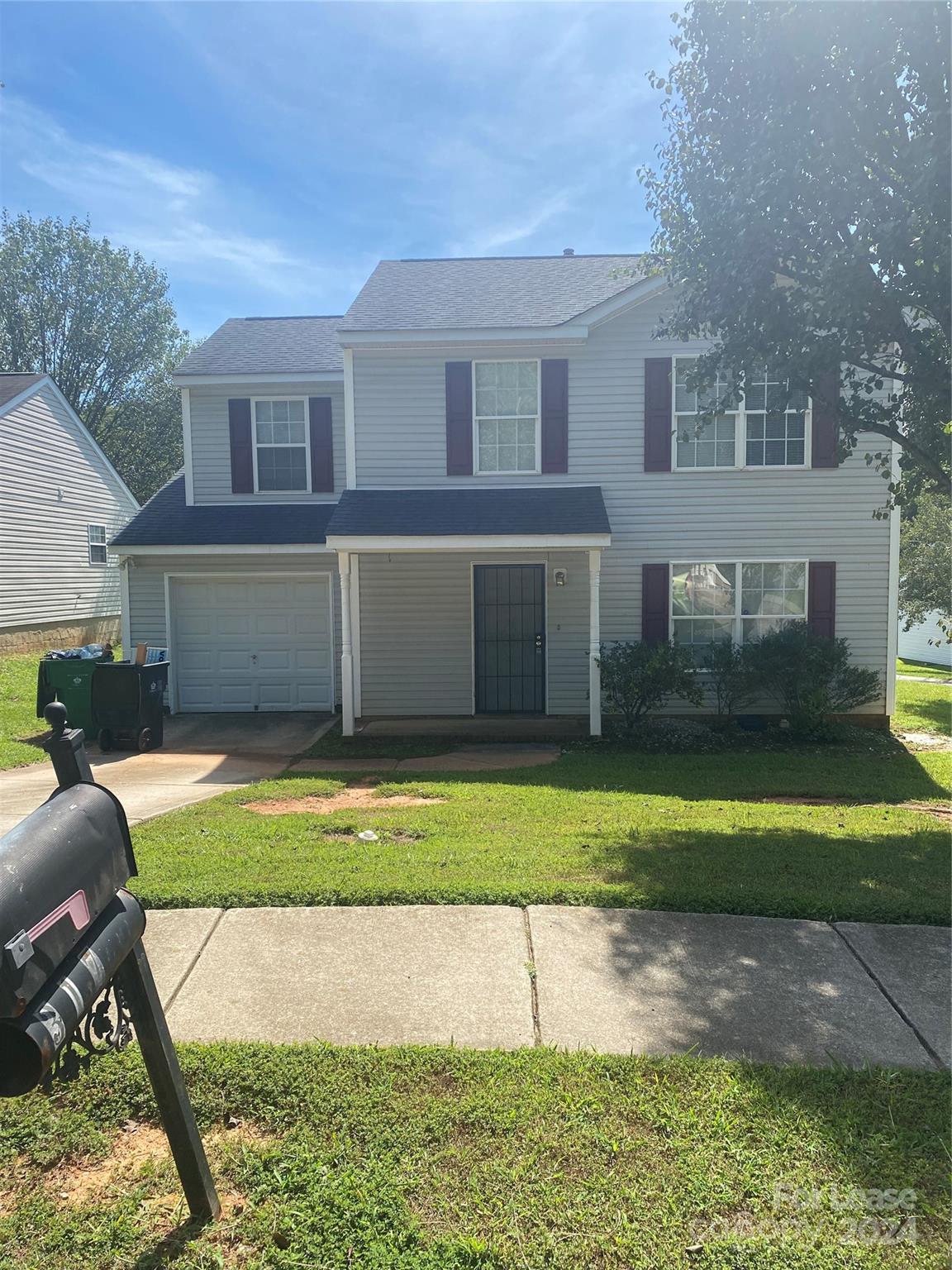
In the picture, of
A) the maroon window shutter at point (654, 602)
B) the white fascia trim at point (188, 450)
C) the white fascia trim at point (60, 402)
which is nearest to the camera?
the maroon window shutter at point (654, 602)

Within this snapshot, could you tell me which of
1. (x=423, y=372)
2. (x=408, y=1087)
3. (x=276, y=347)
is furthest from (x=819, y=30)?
(x=276, y=347)

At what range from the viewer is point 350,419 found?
39.9 ft

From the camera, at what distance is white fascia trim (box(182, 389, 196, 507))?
13938 mm

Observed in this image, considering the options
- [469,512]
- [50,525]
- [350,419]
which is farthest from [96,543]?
[469,512]

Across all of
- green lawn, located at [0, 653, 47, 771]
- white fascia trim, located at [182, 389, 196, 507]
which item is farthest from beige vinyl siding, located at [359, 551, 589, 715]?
green lawn, located at [0, 653, 47, 771]

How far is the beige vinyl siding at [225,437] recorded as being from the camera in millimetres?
13688

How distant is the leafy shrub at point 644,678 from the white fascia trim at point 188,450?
7640mm

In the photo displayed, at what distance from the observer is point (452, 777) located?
8734 millimetres

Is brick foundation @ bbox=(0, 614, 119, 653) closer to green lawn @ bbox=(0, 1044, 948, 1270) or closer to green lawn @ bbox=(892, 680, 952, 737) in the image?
green lawn @ bbox=(0, 1044, 948, 1270)

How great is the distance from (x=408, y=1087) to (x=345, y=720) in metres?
8.44

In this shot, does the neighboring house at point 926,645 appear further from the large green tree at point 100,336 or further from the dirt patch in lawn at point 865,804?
the large green tree at point 100,336

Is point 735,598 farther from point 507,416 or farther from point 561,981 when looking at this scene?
point 561,981

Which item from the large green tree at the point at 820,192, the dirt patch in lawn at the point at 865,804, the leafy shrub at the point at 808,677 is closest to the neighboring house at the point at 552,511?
the leafy shrub at the point at 808,677

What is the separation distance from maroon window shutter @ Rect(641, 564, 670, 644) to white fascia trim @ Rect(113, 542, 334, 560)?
15.6ft
